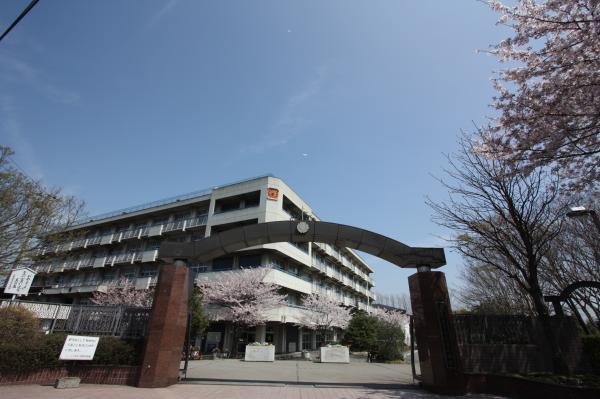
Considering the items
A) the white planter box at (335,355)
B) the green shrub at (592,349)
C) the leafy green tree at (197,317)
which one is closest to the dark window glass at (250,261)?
the leafy green tree at (197,317)

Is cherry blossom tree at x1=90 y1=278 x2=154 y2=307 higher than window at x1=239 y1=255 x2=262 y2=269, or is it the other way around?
window at x1=239 y1=255 x2=262 y2=269

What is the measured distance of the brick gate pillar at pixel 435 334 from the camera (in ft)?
28.1

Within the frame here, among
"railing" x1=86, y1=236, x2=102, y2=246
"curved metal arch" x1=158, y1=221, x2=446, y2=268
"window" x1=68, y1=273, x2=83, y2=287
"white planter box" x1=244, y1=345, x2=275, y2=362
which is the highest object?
"railing" x1=86, y1=236, x2=102, y2=246

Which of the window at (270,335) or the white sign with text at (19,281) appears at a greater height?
the white sign with text at (19,281)

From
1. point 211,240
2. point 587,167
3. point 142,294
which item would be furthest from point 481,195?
point 142,294

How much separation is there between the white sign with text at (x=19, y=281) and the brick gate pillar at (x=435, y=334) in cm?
1602

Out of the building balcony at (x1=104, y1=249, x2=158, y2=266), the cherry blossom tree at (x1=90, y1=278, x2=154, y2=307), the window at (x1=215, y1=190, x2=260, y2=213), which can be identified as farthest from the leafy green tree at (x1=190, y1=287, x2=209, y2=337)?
the building balcony at (x1=104, y1=249, x2=158, y2=266)

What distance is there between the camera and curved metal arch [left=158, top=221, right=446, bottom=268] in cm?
1038

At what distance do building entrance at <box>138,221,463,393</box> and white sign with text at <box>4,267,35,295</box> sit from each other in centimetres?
806

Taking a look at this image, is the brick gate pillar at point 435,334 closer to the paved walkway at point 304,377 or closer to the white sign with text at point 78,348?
the paved walkway at point 304,377

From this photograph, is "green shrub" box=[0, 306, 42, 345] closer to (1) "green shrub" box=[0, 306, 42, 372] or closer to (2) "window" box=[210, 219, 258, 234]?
(1) "green shrub" box=[0, 306, 42, 372]

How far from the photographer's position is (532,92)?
25.7 feet

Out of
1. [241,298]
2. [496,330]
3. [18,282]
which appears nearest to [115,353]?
[18,282]

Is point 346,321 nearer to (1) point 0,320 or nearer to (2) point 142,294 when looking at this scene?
(2) point 142,294
